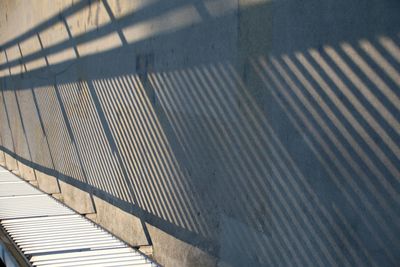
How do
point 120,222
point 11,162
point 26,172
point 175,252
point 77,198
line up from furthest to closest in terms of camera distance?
point 11,162 < point 26,172 < point 77,198 < point 120,222 < point 175,252

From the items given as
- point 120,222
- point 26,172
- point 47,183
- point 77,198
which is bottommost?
point 120,222

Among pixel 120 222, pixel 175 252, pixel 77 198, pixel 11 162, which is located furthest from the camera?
pixel 11 162

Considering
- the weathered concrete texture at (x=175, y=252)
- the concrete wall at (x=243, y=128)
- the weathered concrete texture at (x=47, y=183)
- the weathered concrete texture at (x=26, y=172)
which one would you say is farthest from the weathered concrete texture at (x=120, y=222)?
the weathered concrete texture at (x=26, y=172)

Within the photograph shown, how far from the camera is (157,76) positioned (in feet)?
20.0

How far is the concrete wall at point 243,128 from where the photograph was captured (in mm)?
3336

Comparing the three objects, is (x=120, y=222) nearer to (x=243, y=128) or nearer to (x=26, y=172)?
(x=243, y=128)

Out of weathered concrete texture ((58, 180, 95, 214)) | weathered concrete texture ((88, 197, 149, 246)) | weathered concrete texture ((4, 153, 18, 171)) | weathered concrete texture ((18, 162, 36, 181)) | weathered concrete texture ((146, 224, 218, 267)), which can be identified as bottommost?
weathered concrete texture ((146, 224, 218, 267))

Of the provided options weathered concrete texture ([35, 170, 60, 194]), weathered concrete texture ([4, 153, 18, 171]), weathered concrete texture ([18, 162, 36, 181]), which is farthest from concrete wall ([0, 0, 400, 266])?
weathered concrete texture ([4, 153, 18, 171])

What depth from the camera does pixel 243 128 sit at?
458cm

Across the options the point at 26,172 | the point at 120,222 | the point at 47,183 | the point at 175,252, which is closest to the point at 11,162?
the point at 26,172

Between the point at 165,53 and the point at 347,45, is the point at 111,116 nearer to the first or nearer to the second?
the point at 165,53

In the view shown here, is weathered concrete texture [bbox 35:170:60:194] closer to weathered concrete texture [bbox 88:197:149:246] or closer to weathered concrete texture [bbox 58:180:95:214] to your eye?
weathered concrete texture [bbox 58:180:95:214]

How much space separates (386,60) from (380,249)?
0.93 metres

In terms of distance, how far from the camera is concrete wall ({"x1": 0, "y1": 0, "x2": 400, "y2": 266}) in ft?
10.9
